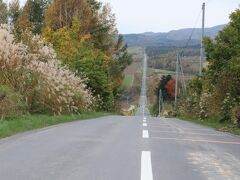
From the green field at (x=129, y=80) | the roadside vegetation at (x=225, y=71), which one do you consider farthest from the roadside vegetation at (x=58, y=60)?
the green field at (x=129, y=80)

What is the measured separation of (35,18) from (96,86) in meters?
23.9

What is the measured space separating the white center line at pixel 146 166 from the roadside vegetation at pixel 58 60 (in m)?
5.77

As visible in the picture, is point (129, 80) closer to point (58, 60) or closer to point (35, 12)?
point (35, 12)

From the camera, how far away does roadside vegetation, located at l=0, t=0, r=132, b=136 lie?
2230 centimetres

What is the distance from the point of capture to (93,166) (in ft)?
29.2

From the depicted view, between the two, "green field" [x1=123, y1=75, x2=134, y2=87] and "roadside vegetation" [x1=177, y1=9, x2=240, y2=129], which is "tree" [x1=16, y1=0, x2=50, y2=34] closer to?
"roadside vegetation" [x1=177, y1=9, x2=240, y2=129]

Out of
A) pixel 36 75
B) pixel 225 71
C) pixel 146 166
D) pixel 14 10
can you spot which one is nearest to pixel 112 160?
pixel 146 166

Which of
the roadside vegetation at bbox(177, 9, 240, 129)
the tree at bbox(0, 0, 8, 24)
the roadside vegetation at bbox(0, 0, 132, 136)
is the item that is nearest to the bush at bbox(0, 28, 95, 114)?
the roadside vegetation at bbox(0, 0, 132, 136)

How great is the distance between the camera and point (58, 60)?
29.0 meters

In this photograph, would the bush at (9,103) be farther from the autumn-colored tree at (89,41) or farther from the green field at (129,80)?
the green field at (129,80)

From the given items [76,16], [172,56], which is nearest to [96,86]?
[76,16]

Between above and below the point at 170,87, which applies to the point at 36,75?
above

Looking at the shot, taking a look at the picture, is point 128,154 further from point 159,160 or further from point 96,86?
point 96,86

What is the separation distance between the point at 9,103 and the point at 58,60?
10126 mm
